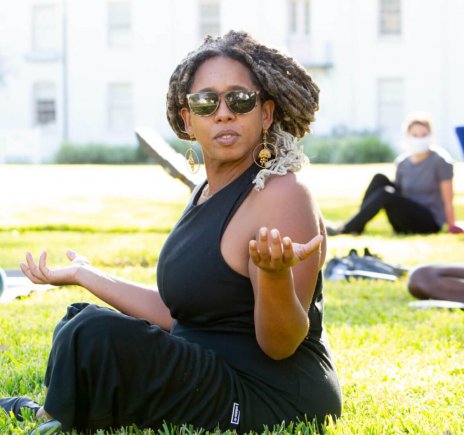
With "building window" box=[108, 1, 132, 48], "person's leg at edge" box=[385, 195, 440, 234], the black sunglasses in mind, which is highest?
"building window" box=[108, 1, 132, 48]

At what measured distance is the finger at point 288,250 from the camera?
253cm

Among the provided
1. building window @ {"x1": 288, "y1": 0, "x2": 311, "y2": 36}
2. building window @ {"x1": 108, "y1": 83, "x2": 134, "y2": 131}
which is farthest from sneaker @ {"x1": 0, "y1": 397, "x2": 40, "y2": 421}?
building window @ {"x1": 108, "y1": 83, "x2": 134, "y2": 131}

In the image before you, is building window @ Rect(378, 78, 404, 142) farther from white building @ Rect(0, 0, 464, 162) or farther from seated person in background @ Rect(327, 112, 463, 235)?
seated person in background @ Rect(327, 112, 463, 235)

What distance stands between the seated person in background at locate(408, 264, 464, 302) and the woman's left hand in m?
4.05

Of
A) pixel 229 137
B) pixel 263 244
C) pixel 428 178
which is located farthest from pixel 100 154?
pixel 263 244

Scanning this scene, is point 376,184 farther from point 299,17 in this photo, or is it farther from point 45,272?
point 299,17

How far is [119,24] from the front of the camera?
37.6 metres

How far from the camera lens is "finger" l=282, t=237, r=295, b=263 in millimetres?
2533

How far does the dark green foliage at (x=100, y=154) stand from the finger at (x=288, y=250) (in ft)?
106

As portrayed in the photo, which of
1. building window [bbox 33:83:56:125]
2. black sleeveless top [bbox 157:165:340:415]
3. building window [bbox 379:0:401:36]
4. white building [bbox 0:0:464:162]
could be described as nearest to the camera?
black sleeveless top [bbox 157:165:340:415]

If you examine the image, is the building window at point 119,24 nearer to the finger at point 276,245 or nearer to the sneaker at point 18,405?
the sneaker at point 18,405

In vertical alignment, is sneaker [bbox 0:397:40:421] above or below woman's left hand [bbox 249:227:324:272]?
below

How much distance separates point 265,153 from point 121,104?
114 feet

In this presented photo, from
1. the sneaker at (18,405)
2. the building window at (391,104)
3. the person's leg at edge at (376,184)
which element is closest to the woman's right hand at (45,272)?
the sneaker at (18,405)
